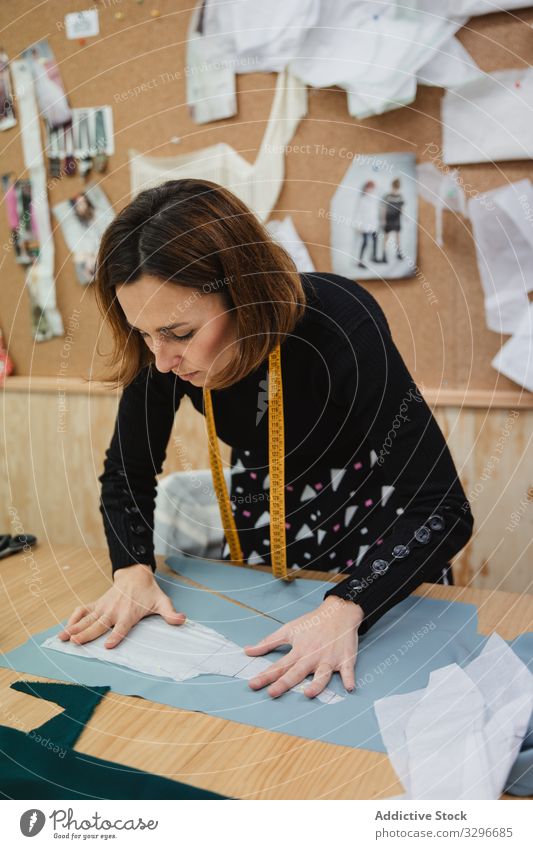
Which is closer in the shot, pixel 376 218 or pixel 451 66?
pixel 451 66

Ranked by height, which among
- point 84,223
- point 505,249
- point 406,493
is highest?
point 84,223

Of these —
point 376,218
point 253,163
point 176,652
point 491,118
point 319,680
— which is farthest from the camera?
point 253,163

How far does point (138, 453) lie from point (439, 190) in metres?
1.10

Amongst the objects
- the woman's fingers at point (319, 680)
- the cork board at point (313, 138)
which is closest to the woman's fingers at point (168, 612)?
the woman's fingers at point (319, 680)

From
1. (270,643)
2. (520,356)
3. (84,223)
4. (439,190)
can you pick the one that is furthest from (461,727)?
(84,223)

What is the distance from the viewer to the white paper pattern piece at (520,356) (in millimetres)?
1815

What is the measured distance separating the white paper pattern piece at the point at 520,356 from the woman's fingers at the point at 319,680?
47.4 inches

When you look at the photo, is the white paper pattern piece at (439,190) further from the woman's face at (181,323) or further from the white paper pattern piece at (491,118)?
the woman's face at (181,323)

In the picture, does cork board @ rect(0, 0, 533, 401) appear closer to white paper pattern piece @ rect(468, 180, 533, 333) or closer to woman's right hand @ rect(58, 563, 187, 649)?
white paper pattern piece @ rect(468, 180, 533, 333)

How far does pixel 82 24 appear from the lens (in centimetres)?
212

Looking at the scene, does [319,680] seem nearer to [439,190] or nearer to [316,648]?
[316,648]

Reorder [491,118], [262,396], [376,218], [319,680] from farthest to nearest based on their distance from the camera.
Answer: [376,218] → [491,118] → [262,396] → [319,680]

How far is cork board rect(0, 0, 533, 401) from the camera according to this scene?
182cm
